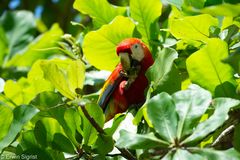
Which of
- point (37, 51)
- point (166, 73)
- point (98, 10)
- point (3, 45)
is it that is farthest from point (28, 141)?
point (3, 45)

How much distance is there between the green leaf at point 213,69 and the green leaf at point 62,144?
236mm

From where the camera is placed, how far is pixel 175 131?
0.78 meters

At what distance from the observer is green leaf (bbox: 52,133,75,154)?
36.8 inches

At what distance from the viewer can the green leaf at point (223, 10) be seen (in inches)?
26.9

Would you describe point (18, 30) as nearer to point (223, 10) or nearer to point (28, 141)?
point (28, 141)

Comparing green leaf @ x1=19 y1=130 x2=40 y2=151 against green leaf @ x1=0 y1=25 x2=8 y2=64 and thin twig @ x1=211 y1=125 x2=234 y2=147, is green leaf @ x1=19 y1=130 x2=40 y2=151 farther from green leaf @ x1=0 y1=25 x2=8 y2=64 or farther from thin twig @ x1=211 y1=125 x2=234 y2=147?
green leaf @ x1=0 y1=25 x2=8 y2=64

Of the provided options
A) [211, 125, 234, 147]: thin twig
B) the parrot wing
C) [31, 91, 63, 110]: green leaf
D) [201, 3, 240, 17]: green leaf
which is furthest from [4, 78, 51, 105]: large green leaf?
[201, 3, 240, 17]: green leaf

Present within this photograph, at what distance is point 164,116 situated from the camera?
0.79 m

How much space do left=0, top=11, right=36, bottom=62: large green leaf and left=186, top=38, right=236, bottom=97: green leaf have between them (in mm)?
1147

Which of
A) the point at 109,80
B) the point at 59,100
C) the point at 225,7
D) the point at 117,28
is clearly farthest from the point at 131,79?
the point at 225,7

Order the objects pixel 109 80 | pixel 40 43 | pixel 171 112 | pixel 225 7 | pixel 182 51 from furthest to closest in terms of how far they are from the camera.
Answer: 1. pixel 40 43
2. pixel 109 80
3. pixel 182 51
4. pixel 171 112
5. pixel 225 7

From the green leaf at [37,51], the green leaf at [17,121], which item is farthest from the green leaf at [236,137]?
the green leaf at [37,51]

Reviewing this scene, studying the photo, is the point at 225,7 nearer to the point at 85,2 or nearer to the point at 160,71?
the point at 160,71

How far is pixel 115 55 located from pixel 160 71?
29cm
